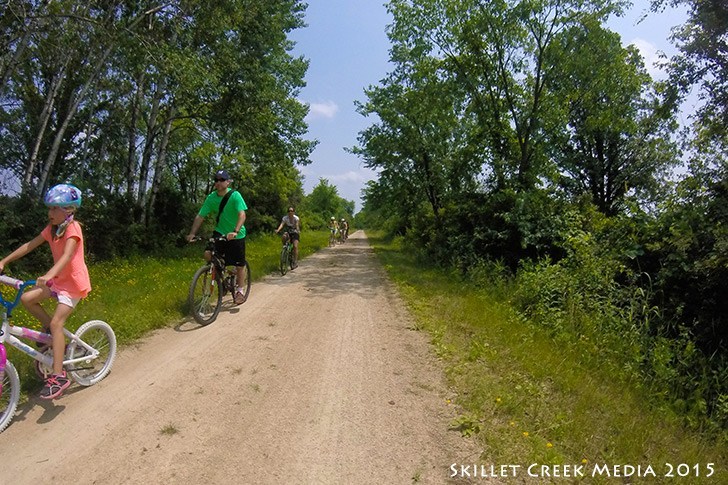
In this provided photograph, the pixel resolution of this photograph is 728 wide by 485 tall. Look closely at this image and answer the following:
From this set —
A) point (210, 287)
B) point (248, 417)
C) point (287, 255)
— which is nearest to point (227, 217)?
point (210, 287)

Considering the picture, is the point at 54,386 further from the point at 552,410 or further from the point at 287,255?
the point at 287,255

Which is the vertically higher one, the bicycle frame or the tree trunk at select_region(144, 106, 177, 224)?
the tree trunk at select_region(144, 106, 177, 224)

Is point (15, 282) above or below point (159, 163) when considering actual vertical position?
below

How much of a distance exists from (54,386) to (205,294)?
2650 mm

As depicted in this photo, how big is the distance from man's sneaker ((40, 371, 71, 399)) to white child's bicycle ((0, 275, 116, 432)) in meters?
0.12

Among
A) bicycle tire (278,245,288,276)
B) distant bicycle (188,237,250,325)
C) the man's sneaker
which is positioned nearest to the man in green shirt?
distant bicycle (188,237,250,325)

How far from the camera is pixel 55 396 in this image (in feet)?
11.4

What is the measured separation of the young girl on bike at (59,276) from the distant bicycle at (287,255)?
7604mm

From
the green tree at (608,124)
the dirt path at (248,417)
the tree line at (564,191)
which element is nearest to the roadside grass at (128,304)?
the dirt path at (248,417)

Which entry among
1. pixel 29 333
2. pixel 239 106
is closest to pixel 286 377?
pixel 29 333

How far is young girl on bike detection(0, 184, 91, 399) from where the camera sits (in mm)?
3500

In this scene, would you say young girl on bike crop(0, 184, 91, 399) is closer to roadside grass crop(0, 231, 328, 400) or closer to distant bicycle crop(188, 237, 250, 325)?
roadside grass crop(0, 231, 328, 400)

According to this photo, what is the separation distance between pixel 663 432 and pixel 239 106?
15.5m

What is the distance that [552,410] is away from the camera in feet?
12.2
